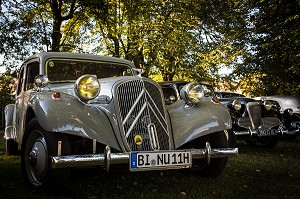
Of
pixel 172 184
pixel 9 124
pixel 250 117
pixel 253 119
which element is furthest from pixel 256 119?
pixel 9 124

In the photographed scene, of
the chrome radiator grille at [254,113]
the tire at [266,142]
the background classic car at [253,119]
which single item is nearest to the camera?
the background classic car at [253,119]

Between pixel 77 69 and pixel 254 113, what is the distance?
184 inches

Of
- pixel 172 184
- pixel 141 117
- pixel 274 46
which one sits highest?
pixel 274 46

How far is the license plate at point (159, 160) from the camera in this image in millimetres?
3416

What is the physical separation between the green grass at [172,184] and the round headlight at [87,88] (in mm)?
1114

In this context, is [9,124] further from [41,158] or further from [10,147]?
[41,158]

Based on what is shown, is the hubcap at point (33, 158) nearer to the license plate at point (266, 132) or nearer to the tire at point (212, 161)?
the tire at point (212, 161)

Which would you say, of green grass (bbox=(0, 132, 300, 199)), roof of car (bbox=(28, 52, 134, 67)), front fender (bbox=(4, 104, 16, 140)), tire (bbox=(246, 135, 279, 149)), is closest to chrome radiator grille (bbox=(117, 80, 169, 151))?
green grass (bbox=(0, 132, 300, 199))

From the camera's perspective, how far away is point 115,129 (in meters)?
3.71

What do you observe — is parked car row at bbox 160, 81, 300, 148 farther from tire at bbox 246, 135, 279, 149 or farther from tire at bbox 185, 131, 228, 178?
tire at bbox 185, 131, 228, 178

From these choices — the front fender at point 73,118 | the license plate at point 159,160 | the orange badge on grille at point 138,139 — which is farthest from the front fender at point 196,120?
the front fender at point 73,118

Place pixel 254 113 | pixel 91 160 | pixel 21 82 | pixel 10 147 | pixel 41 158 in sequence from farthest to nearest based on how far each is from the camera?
pixel 254 113, pixel 10 147, pixel 21 82, pixel 41 158, pixel 91 160

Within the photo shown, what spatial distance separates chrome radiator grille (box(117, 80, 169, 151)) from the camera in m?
3.77

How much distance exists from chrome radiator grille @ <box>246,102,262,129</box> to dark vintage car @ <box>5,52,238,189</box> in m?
3.51
